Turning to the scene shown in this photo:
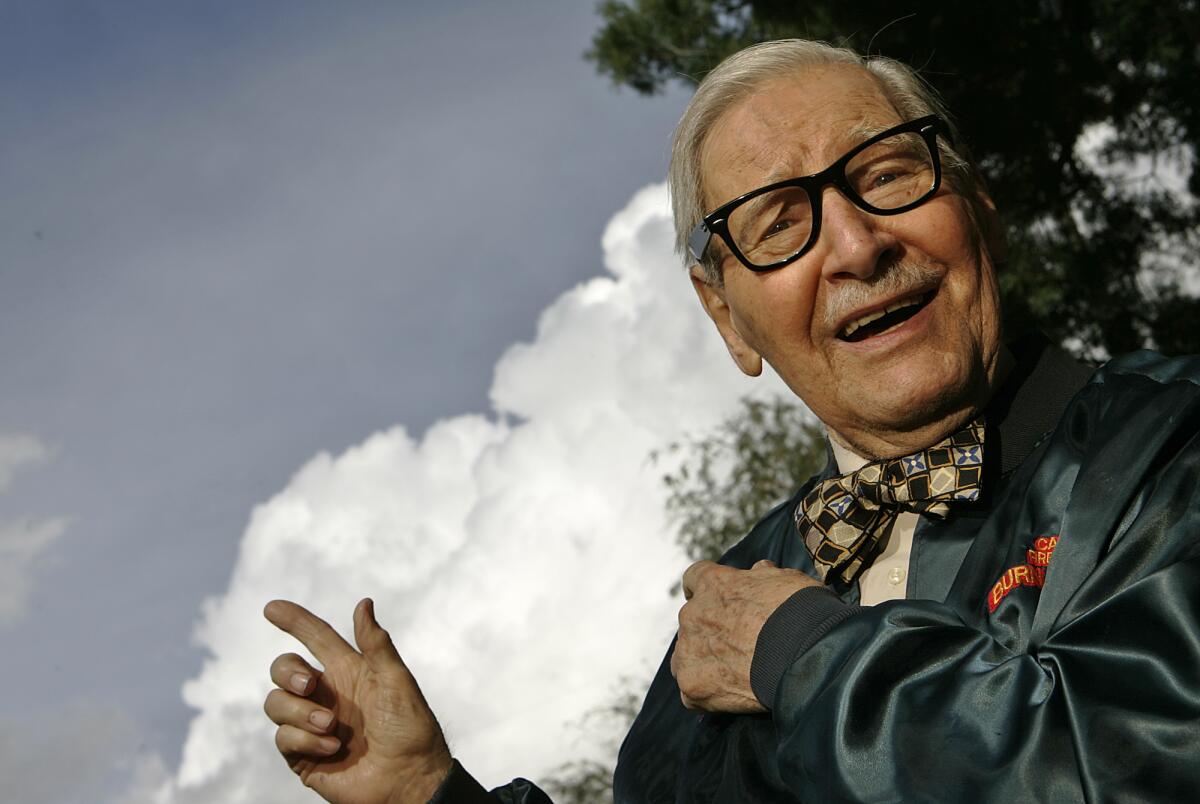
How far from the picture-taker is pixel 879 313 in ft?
7.75

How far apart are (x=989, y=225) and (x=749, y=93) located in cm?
56

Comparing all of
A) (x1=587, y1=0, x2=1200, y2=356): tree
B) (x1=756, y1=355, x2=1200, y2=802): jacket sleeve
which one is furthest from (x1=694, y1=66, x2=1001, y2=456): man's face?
(x1=587, y1=0, x2=1200, y2=356): tree

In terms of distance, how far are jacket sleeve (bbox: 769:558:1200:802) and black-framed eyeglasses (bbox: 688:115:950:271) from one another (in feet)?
2.95

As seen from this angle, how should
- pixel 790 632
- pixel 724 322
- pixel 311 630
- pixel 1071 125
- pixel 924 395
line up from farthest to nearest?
pixel 1071 125 → pixel 724 322 → pixel 311 630 → pixel 924 395 → pixel 790 632

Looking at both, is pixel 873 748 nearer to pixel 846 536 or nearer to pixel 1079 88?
pixel 846 536

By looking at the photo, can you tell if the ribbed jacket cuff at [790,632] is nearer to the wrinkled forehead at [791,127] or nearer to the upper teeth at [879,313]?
the upper teeth at [879,313]

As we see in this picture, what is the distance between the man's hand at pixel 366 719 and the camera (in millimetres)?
2666

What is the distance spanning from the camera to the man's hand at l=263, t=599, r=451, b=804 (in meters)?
2.67

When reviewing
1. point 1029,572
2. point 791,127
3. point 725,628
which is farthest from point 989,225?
point 725,628

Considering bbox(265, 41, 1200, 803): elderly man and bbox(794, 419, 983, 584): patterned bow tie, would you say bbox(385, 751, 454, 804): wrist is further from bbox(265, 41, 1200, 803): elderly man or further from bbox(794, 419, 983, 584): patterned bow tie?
bbox(794, 419, 983, 584): patterned bow tie

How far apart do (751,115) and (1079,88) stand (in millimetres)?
7890

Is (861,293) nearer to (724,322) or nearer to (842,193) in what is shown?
(842,193)

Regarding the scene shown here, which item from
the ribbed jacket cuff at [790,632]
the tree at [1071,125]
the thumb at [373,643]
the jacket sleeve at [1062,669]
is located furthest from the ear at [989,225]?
the tree at [1071,125]

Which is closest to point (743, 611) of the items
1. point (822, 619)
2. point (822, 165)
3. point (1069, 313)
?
point (822, 619)
